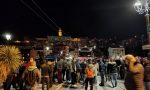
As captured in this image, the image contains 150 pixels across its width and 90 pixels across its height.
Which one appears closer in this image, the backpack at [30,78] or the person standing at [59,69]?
the backpack at [30,78]

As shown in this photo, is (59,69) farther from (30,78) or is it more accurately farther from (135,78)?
(135,78)

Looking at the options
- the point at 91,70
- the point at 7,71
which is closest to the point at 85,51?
the point at 91,70

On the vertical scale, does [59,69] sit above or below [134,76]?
above

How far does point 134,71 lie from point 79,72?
15281 millimetres

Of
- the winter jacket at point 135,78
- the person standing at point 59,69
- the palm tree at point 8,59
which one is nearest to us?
the winter jacket at point 135,78

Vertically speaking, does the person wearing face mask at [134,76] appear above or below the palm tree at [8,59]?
below

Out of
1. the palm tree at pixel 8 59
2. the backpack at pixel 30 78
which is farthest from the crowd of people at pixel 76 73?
the palm tree at pixel 8 59

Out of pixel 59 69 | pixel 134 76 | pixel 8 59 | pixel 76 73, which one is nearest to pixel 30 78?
pixel 8 59

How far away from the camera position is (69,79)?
24172mm

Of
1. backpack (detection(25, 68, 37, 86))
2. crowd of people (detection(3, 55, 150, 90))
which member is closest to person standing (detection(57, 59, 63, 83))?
crowd of people (detection(3, 55, 150, 90))

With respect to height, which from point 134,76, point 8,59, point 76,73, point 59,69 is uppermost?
point 8,59

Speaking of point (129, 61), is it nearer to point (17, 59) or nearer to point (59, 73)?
point (17, 59)

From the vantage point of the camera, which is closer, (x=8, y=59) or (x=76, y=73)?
(x=8, y=59)

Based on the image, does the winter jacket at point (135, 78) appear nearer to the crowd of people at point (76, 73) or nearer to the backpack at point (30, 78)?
the crowd of people at point (76, 73)
